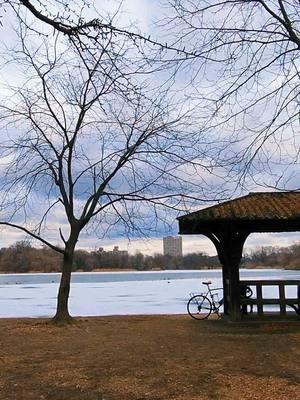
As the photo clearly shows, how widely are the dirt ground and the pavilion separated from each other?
40.9 inches

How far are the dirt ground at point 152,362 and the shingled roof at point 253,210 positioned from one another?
2.51 meters

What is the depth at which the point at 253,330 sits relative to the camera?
1318 centimetres

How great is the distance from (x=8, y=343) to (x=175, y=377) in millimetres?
5082

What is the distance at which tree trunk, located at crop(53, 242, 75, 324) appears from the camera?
605 inches

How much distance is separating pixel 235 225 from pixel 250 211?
0.48 metres

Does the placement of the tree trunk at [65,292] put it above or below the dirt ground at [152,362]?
above

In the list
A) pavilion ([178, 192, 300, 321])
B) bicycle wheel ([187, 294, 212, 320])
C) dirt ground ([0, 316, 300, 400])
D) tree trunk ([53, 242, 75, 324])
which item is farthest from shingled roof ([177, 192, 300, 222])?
tree trunk ([53, 242, 75, 324])

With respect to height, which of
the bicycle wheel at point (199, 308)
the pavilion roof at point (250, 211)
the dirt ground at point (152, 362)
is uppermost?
the pavilion roof at point (250, 211)

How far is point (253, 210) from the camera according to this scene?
13.9m

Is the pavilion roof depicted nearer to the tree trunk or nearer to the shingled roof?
the shingled roof

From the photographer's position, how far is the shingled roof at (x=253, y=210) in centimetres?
1327

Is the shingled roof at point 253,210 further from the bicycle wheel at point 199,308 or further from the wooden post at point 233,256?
the bicycle wheel at point 199,308

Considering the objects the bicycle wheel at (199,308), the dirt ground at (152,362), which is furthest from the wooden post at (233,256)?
the bicycle wheel at (199,308)

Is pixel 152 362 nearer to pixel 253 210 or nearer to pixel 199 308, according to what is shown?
pixel 253 210
